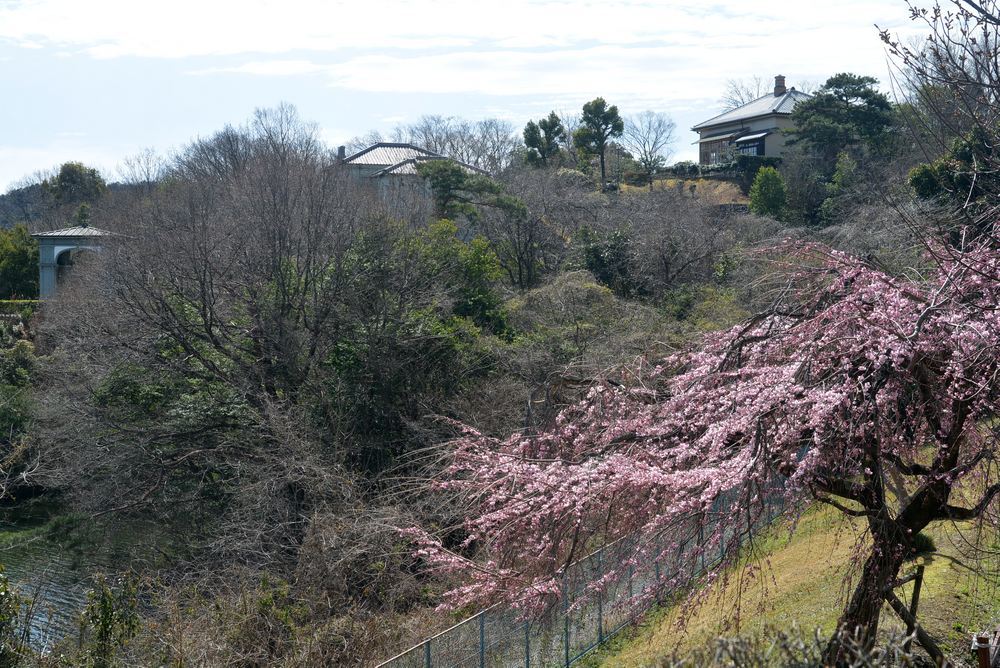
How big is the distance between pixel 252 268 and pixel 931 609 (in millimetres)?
15679

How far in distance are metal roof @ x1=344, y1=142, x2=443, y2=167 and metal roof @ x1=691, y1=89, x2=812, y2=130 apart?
18829mm

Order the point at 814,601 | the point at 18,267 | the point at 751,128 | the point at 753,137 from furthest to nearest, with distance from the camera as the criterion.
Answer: the point at 751,128, the point at 753,137, the point at 18,267, the point at 814,601

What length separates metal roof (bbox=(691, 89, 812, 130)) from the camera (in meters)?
54.8

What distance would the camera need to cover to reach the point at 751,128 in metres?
56.9

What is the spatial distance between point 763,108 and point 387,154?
23885 mm

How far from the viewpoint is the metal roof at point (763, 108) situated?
54812mm

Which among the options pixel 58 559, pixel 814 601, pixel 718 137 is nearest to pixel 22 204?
pixel 718 137

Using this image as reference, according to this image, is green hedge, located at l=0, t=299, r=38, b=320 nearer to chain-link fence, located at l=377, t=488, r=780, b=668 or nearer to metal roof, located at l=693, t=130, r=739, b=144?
chain-link fence, located at l=377, t=488, r=780, b=668

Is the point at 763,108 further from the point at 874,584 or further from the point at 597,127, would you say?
the point at 874,584

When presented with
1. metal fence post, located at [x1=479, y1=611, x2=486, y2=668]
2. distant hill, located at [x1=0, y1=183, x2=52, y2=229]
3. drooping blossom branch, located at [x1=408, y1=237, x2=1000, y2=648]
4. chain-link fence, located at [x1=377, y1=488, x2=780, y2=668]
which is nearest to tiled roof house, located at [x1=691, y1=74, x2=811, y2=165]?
chain-link fence, located at [x1=377, y1=488, x2=780, y2=668]

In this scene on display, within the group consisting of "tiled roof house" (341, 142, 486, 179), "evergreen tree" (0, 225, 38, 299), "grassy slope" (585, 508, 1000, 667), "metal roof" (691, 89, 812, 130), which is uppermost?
"metal roof" (691, 89, 812, 130)

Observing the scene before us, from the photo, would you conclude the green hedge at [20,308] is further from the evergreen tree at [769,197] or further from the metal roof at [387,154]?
the evergreen tree at [769,197]

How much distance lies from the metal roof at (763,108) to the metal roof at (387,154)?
61.8ft

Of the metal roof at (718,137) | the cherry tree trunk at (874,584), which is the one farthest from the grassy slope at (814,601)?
the metal roof at (718,137)
